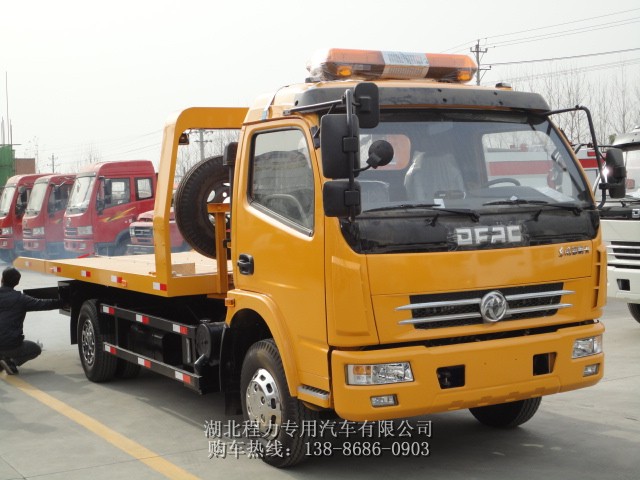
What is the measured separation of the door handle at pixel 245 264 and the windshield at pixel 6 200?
21773 millimetres

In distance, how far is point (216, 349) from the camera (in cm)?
650

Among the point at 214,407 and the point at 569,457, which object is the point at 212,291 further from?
the point at 569,457

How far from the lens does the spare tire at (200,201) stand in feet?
23.7

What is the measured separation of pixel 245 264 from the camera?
6.07 m

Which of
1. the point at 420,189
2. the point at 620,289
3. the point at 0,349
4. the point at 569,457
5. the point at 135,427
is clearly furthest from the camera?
the point at 620,289

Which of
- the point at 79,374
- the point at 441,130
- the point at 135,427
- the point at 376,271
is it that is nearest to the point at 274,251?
the point at 376,271

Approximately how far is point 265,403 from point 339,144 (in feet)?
6.28

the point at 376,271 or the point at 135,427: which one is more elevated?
the point at 376,271

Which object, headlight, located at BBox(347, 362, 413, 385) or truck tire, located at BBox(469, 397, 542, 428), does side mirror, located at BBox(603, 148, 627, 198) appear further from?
headlight, located at BBox(347, 362, 413, 385)

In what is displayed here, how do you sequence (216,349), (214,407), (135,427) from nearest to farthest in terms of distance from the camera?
(216,349), (135,427), (214,407)

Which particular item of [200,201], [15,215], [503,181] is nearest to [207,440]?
[200,201]

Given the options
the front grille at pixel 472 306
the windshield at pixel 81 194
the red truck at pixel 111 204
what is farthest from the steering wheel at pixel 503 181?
the windshield at pixel 81 194

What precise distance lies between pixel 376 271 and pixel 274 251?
0.90 meters

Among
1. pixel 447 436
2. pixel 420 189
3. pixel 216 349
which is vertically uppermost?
pixel 420 189
